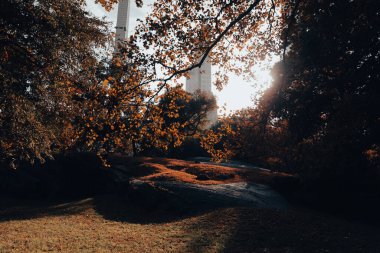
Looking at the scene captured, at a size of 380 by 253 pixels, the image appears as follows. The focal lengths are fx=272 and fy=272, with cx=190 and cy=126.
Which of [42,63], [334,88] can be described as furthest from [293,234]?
[42,63]

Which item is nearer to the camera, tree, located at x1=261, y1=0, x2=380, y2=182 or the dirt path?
tree, located at x1=261, y1=0, x2=380, y2=182

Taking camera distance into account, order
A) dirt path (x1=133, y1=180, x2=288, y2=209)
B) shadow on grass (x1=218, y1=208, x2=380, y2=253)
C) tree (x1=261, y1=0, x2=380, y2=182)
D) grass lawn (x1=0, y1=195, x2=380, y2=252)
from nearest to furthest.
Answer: shadow on grass (x1=218, y1=208, x2=380, y2=253) < grass lawn (x1=0, y1=195, x2=380, y2=252) < tree (x1=261, y1=0, x2=380, y2=182) < dirt path (x1=133, y1=180, x2=288, y2=209)

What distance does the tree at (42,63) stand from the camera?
454 inches

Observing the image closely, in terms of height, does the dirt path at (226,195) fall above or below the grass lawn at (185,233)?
above

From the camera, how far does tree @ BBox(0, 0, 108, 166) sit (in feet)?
37.9

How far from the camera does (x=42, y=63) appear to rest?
510 inches

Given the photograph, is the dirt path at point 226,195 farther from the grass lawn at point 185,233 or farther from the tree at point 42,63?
the tree at point 42,63

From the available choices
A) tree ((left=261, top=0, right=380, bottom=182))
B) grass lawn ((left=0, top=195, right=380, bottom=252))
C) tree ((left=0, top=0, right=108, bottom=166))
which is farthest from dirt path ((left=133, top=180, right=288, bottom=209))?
tree ((left=0, top=0, right=108, bottom=166))

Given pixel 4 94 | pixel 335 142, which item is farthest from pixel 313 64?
pixel 4 94

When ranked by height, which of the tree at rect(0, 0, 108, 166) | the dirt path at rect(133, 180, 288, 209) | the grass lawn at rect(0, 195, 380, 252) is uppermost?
the tree at rect(0, 0, 108, 166)

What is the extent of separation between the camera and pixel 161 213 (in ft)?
57.8

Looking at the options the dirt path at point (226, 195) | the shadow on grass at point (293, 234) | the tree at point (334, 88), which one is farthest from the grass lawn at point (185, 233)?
the tree at point (334, 88)

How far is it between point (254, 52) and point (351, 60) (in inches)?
249

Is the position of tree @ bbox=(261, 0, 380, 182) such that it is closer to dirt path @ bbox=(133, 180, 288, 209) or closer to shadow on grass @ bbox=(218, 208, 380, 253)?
dirt path @ bbox=(133, 180, 288, 209)
